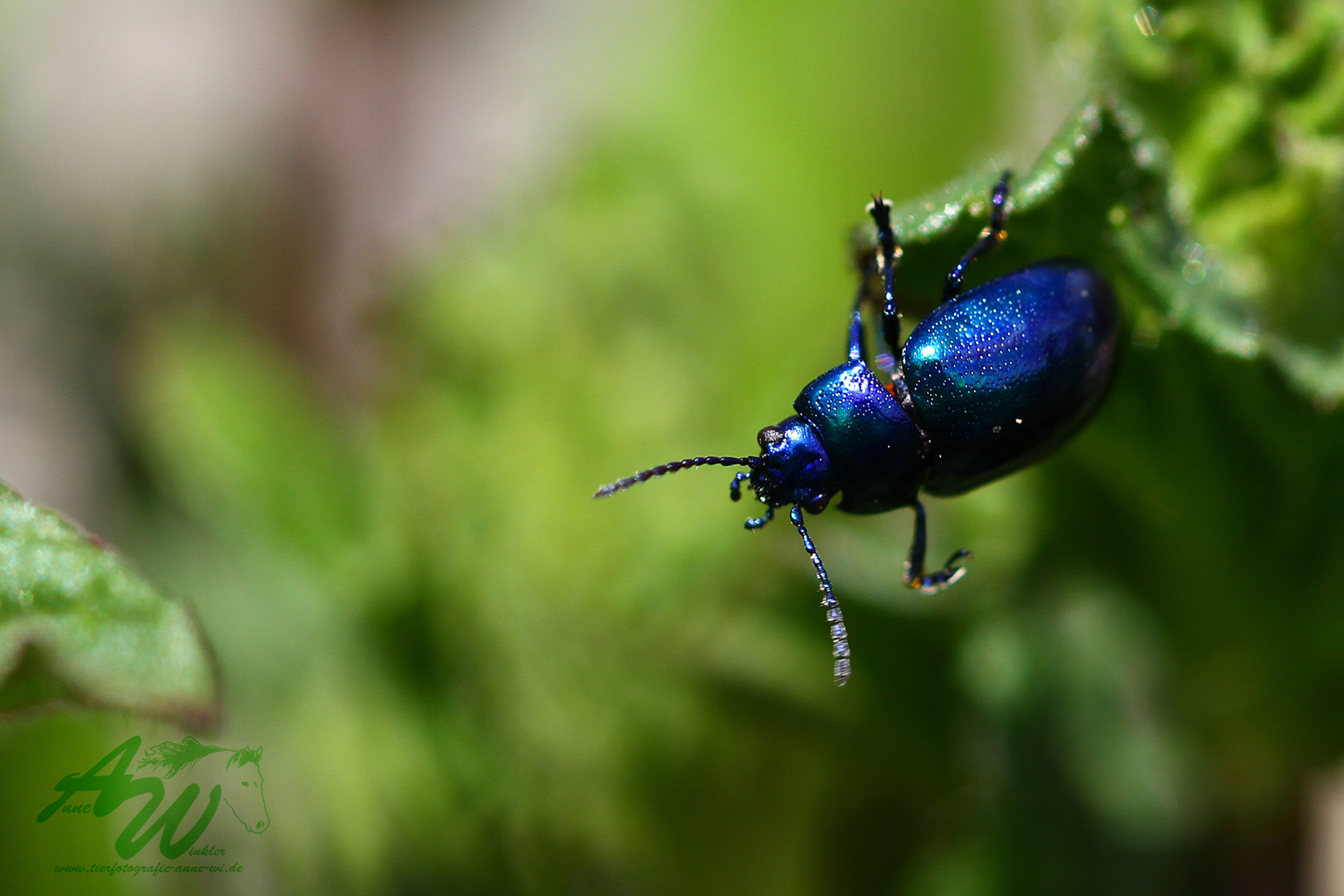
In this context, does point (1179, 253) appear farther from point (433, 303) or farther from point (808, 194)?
point (808, 194)

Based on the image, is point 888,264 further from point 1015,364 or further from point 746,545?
point 746,545

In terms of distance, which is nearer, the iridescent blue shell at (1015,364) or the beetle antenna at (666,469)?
the iridescent blue shell at (1015,364)

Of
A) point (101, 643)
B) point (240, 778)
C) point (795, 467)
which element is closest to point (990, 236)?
point (795, 467)

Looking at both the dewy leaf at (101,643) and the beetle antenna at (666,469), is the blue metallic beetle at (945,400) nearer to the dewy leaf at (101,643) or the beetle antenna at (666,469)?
the beetle antenna at (666,469)

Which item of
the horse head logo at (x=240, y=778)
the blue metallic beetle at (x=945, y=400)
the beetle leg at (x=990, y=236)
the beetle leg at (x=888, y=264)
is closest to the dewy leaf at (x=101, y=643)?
the blue metallic beetle at (x=945, y=400)

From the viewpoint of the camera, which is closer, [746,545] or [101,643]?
[101,643]

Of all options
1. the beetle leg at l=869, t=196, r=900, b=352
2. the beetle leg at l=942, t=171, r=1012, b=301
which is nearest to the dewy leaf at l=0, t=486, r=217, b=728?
the beetle leg at l=869, t=196, r=900, b=352

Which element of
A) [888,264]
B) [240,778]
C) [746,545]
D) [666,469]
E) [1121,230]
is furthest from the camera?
[746,545]
